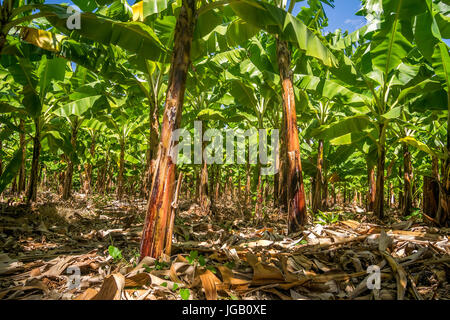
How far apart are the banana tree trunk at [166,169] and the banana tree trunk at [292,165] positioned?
79.7 inches

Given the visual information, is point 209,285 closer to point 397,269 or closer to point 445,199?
point 397,269

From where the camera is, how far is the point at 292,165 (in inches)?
155

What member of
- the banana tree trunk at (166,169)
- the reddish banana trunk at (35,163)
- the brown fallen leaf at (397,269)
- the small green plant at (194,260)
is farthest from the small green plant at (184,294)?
the reddish banana trunk at (35,163)

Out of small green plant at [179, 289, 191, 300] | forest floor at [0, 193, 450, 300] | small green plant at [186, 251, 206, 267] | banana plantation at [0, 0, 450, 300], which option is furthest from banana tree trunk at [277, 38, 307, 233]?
small green plant at [179, 289, 191, 300]

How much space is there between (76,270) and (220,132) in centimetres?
877

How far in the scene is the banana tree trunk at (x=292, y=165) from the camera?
3869 mm

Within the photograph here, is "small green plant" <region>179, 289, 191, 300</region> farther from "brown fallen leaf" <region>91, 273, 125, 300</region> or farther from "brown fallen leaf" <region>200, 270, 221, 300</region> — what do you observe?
"brown fallen leaf" <region>91, 273, 125, 300</region>

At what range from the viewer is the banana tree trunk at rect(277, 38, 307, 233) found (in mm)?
3869

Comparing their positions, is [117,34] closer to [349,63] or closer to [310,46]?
[310,46]

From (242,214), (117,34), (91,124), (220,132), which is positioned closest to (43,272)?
(117,34)

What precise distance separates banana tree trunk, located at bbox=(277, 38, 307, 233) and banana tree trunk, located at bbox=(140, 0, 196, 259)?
2.02 metres

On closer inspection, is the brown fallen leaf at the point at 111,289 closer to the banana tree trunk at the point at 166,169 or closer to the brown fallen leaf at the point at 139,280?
the brown fallen leaf at the point at 139,280

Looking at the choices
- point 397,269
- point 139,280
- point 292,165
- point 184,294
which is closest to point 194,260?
point 139,280

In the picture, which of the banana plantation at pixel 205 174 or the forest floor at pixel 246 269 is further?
the banana plantation at pixel 205 174
